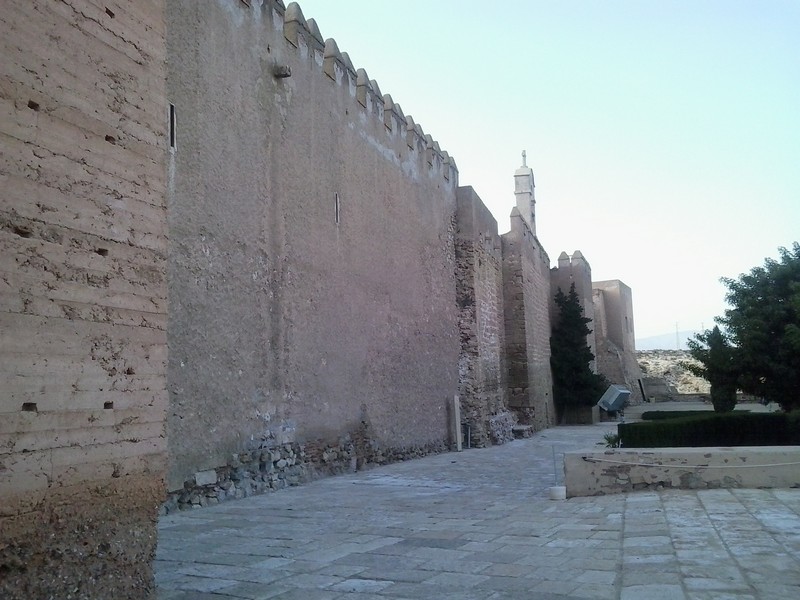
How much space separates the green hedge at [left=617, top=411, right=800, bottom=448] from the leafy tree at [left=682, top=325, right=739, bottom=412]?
0.83 metres

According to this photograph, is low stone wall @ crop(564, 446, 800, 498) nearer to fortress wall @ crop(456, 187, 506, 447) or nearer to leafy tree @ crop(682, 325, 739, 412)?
leafy tree @ crop(682, 325, 739, 412)

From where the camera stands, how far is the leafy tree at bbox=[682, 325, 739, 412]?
1308cm

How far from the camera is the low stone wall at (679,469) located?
269 inches

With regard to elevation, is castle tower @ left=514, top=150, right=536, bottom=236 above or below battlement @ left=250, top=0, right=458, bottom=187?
above

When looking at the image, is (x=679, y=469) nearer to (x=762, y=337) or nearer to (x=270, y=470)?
(x=270, y=470)

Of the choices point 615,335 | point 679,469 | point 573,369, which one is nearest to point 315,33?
point 679,469

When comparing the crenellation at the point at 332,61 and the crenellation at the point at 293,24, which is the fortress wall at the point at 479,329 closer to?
the crenellation at the point at 332,61

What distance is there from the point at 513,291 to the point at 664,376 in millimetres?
24237

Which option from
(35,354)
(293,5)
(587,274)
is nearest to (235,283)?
(293,5)

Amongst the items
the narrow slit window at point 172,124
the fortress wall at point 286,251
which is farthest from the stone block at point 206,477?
the narrow slit window at point 172,124

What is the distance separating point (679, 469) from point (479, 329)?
10168 mm

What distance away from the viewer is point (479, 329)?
674 inches

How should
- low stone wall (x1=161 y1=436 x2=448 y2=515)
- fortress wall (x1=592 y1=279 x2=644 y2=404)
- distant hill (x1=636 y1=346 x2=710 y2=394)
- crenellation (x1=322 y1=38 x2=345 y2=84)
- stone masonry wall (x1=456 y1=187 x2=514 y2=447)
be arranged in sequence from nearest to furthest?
low stone wall (x1=161 y1=436 x2=448 y2=515) → crenellation (x1=322 y1=38 x2=345 y2=84) → stone masonry wall (x1=456 y1=187 x2=514 y2=447) → fortress wall (x1=592 y1=279 x2=644 y2=404) → distant hill (x1=636 y1=346 x2=710 y2=394)

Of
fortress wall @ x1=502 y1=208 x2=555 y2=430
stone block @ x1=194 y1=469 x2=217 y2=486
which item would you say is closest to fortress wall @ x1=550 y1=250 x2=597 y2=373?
fortress wall @ x1=502 y1=208 x2=555 y2=430
